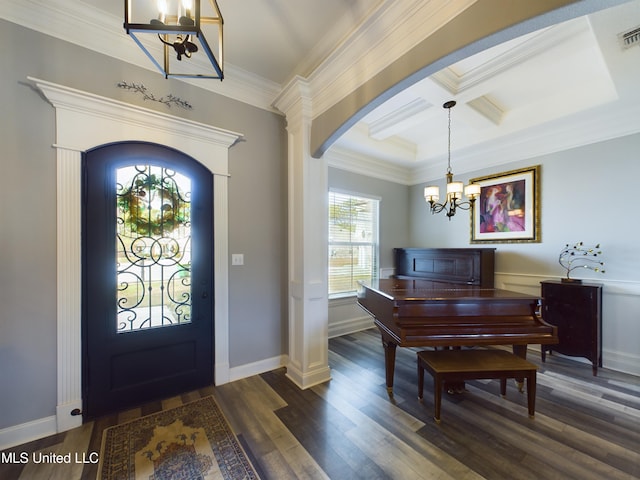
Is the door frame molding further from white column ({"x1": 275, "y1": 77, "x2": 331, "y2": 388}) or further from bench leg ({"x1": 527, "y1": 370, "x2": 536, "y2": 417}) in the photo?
bench leg ({"x1": 527, "y1": 370, "x2": 536, "y2": 417})

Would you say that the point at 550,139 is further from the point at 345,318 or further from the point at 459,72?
the point at 345,318

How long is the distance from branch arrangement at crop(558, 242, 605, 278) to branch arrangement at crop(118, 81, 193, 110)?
4644 mm

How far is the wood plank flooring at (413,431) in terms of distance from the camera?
157cm

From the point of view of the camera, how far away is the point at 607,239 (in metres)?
2.92

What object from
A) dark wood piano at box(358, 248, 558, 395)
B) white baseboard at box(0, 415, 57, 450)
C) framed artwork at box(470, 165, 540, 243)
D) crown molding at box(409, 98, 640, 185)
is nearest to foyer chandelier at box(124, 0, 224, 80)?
dark wood piano at box(358, 248, 558, 395)

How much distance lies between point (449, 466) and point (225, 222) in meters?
2.57

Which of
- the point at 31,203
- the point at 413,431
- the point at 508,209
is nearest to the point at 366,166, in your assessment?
the point at 508,209

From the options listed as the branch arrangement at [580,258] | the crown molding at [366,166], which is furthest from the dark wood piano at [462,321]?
the crown molding at [366,166]

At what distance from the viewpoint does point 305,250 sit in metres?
2.58

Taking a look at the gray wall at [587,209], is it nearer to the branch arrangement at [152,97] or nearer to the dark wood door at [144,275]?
the dark wood door at [144,275]

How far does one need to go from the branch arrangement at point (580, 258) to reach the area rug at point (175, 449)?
4.02 m

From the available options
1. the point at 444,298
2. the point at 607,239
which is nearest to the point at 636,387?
the point at 607,239

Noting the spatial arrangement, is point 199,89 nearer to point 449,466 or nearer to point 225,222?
point 225,222

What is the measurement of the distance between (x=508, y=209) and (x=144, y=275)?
15.0 ft
